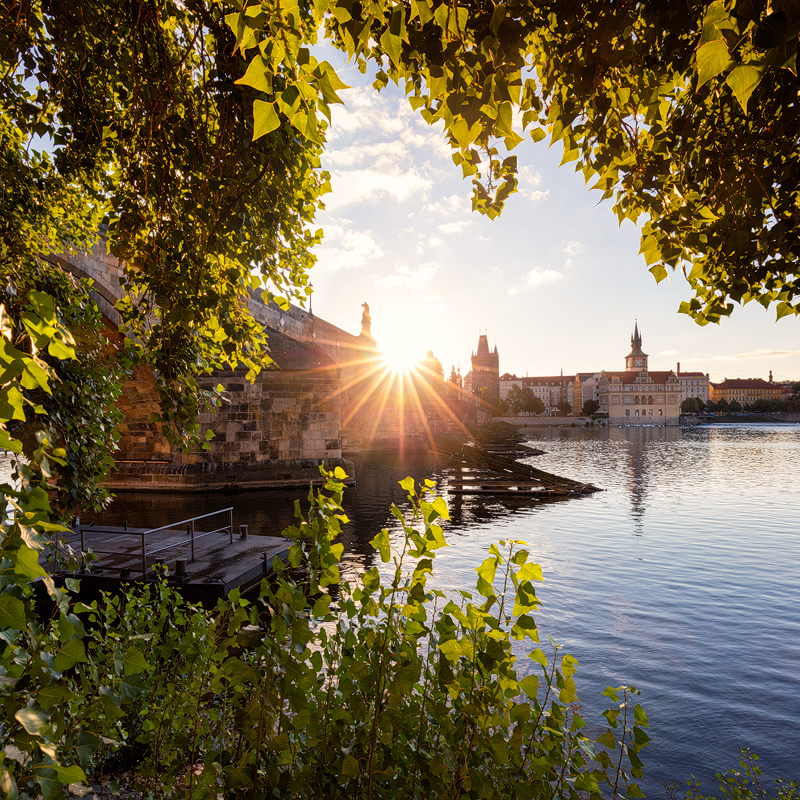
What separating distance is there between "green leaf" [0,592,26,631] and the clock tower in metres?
152

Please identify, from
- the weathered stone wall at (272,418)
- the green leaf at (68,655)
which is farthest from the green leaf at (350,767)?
the weathered stone wall at (272,418)

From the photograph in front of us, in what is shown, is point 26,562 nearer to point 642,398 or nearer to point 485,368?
point 485,368

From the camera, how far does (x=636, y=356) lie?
140 meters

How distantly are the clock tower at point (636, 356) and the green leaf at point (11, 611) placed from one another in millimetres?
151850

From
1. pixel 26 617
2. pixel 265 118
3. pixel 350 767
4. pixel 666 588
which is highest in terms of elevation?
pixel 265 118

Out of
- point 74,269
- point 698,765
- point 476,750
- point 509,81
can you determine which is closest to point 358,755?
point 476,750

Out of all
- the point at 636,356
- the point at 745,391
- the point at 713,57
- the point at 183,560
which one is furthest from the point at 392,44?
the point at 745,391

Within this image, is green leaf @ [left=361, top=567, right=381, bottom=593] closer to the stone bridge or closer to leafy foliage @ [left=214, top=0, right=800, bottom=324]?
leafy foliage @ [left=214, top=0, right=800, bottom=324]

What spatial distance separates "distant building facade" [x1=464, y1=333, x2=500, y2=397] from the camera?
11583 centimetres

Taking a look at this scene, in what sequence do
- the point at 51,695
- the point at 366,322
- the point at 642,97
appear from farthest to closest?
1. the point at 366,322
2. the point at 642,97
3. the point at 51,695

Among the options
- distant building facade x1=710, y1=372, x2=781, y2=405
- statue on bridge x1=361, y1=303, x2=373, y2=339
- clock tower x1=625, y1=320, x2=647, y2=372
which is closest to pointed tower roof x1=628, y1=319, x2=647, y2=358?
clock tower x1=625, y1=320, x2=647, y2=372

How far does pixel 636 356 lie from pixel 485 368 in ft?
176

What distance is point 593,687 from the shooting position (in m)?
6.43

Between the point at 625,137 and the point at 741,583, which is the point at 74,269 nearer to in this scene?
the point at 625,137
